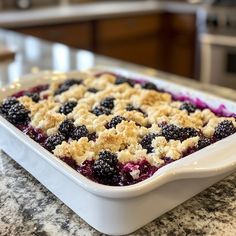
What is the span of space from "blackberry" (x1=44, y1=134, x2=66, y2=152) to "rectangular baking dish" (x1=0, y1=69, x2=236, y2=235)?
26 mm

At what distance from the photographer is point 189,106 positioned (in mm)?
755

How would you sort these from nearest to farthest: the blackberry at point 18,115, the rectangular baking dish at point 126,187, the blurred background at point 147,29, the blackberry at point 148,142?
1. the rectangular baking dish at point 126,187
2. the blackberry at point 148,142
3. the blackberry at point 18,115
4. the blurred background at point 147,29

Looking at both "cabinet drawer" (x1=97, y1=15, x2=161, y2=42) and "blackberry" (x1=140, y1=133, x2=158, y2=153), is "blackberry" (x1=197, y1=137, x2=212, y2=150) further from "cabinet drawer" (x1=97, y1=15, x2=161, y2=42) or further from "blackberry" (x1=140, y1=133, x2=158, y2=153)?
"cabinet drawer" (x1=97, y1=15, x2=161, y2=42)

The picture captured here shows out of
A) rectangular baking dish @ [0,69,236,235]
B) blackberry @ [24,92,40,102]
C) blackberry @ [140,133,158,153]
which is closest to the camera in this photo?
rectangular baking dish @ [0,69,236,235]

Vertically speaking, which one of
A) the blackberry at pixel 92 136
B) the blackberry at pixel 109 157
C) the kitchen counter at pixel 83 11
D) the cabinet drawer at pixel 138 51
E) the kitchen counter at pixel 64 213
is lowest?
the cabinet drawer at pixel 138 51

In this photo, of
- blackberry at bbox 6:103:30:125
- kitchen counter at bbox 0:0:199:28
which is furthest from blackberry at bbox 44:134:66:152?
kitchen counter at bbox 0:0:199:28

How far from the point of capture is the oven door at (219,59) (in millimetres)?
2459

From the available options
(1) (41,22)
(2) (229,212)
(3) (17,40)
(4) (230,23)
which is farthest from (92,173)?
(4) (230,23)

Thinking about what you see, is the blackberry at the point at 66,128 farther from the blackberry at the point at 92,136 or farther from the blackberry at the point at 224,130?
the blackberry at the point at 224,130

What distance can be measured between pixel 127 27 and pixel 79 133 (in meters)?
2.22

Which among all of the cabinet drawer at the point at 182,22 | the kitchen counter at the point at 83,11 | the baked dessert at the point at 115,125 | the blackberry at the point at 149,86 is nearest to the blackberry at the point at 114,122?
the baked dessert at the point at 115,125

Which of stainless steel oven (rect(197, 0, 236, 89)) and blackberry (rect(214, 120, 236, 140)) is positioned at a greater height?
blackberry (rect(214, 120, 236, 140))

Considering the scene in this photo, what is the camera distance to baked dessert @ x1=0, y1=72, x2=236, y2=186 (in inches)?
21.8

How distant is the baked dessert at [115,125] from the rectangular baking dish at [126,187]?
27mm
